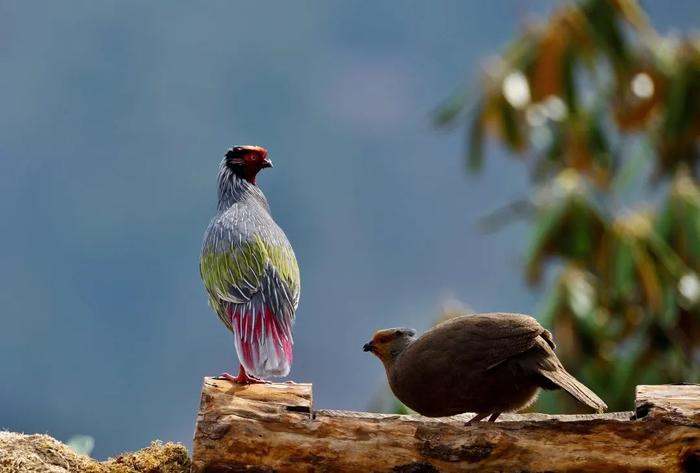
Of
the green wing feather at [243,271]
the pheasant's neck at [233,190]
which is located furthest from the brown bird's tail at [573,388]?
the pheasant's neck at [233,190]

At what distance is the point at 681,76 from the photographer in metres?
16.0

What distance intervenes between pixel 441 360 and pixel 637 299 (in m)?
9.09

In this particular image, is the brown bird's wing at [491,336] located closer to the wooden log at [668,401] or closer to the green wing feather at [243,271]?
the wooden log at [668,401]

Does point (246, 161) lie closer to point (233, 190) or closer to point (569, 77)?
point (233, 190)

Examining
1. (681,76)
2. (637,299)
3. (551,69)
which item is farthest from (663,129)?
(637,299)

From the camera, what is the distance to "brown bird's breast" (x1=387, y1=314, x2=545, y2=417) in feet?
18.0

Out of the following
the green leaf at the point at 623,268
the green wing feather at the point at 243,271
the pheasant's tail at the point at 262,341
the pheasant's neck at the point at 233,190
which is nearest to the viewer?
the pheasant's tail at the point at 262,341

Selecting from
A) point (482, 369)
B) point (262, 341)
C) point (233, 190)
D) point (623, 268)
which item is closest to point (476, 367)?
point (482, 369)

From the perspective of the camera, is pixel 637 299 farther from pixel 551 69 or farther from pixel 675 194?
pixel 551 69

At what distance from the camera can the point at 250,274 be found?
19.4ft

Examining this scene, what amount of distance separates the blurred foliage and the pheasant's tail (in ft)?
22.6

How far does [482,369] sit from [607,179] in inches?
416

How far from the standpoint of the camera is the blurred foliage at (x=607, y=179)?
1353 cm

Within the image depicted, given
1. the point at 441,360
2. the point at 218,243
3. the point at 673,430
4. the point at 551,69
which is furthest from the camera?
the point at 551,69
